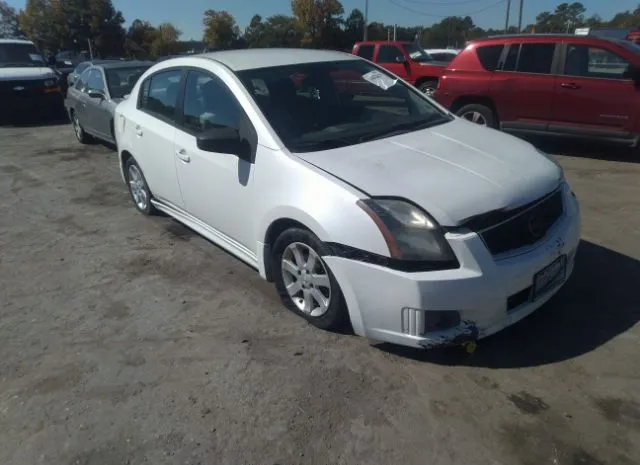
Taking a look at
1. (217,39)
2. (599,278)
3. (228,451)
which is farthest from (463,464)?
(217,39)

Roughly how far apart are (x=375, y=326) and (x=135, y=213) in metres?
3.76

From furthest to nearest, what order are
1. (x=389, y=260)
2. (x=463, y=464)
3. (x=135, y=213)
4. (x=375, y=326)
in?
(x=135, y=213)
(x=375, y=326)
(x=389, y=260)
(x=463, y=464)

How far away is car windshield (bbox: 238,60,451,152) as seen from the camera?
138 inches

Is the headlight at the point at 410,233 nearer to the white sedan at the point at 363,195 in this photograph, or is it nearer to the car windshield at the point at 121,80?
the white sedan at the point at 363,195

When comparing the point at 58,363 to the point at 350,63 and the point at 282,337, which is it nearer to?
the point at 282,337

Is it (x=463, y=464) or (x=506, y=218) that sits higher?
(x=506, y=218)

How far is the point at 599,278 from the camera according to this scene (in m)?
3.88

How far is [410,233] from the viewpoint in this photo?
9.07 ft

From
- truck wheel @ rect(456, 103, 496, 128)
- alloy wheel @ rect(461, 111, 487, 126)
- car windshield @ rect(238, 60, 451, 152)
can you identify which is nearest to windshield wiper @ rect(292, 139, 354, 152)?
car windshield @ rect(238, 60, 451, 152)

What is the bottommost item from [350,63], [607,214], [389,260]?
[607,214]

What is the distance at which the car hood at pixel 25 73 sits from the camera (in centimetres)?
1229

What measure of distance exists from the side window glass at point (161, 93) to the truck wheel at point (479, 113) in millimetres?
5068

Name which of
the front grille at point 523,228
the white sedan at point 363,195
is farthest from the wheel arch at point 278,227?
the front grille at point 523,228

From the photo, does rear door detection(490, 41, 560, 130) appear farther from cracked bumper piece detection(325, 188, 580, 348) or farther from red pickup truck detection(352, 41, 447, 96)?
cracked bumper piece detection(325, 188, 580, 348)
